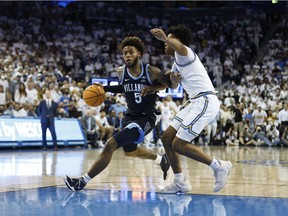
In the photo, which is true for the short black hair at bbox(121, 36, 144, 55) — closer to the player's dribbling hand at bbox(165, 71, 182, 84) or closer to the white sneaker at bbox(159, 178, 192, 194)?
the player's dribbling hand at bbox(165, 71, 182, 84)

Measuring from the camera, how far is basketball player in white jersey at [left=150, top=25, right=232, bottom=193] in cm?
761

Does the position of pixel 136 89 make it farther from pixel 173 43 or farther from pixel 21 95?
pixel 21 95

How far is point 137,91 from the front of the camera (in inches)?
321

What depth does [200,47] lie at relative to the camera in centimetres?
3456

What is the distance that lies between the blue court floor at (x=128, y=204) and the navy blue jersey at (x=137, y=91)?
112 cm

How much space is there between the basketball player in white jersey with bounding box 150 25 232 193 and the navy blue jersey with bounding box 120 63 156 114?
47 cm

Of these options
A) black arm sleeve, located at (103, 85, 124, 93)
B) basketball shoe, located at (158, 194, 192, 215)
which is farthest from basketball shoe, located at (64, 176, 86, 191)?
black arm sleeve, located at (103, 85, 124, 93)

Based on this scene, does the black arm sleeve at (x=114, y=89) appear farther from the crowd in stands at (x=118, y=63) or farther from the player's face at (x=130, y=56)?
the crowd in stands at (x=118, y=63)

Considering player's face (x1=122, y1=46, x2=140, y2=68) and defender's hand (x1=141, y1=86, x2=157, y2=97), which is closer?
defender's hand (x1=141, y1=86, x2=157, y2=97)

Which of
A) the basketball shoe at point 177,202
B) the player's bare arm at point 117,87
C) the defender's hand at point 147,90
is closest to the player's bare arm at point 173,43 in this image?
the defender's hand at point 147,90

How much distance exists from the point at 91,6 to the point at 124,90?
1072 inches

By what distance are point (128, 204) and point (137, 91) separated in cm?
192

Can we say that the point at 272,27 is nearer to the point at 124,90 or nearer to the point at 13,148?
the point at 13,148

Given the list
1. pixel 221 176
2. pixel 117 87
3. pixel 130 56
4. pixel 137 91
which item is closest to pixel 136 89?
pixel 137 91
